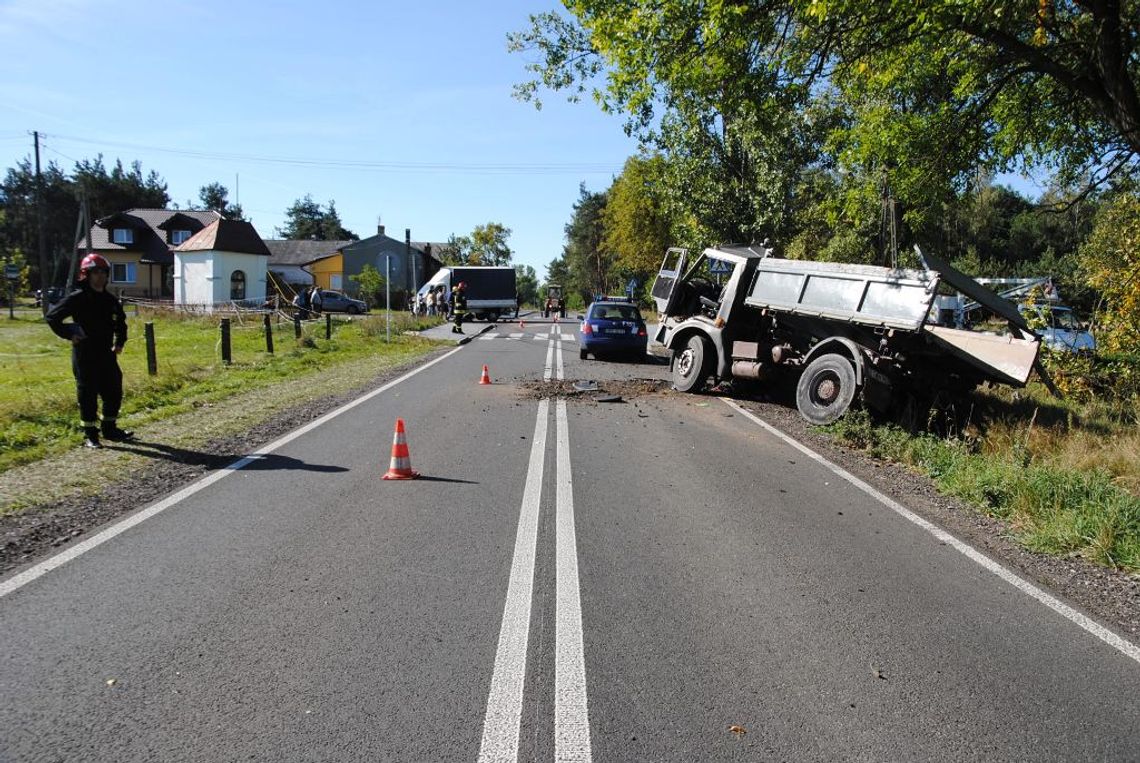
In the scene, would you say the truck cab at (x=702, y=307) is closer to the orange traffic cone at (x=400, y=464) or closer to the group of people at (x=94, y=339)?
the orange traffic cone at (x=400, y=464)

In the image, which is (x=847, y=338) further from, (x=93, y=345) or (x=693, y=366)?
(x=93, y=345)

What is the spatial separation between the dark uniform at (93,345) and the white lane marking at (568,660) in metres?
5.38

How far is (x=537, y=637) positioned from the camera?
12.7 ft

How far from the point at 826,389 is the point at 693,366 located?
352 centimetres

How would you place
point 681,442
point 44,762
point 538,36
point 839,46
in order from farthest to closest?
point 538,36 < point 839,46 < point 681,442 < point 44,762

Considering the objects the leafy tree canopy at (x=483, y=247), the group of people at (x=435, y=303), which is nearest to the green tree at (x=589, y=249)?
the leafy tree canopy at (x=483, y=247)

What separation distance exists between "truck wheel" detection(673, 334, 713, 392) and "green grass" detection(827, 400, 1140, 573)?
3.81 metres

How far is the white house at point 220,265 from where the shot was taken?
46219 millimetres

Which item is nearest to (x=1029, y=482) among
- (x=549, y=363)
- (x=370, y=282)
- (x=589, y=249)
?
(x=549, y=363)

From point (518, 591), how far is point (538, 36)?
12.4 m

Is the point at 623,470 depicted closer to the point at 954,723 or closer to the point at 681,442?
the point at 681,442

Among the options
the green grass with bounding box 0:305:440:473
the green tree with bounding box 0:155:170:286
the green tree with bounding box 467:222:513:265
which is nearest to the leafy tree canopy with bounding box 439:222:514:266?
the green tree with bounding box 467:222:513:265

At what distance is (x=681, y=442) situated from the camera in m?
9.41

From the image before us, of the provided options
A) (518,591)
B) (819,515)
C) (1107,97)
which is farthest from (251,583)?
(1107,97)
